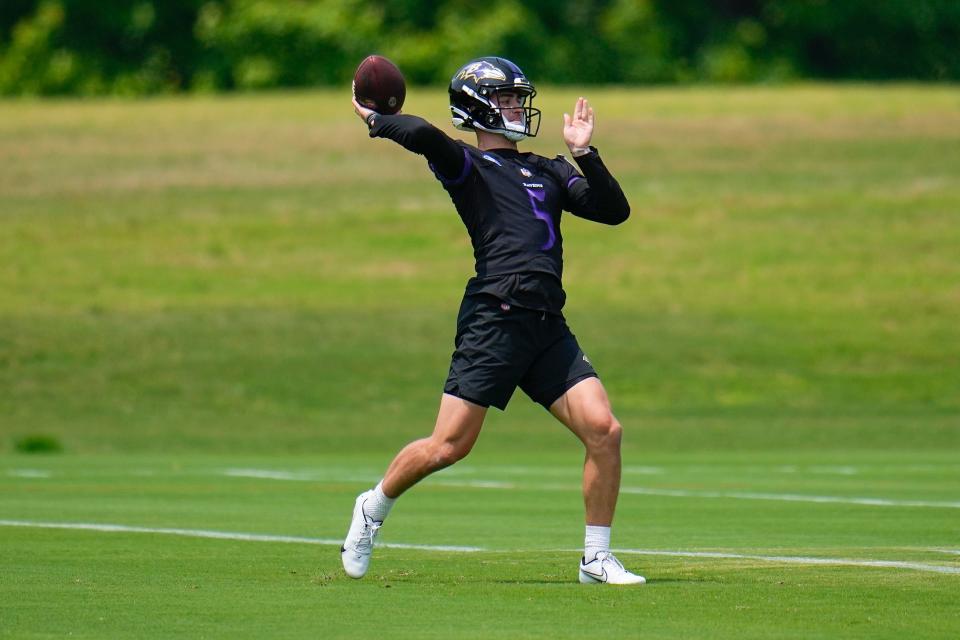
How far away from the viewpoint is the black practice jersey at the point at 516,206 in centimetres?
871

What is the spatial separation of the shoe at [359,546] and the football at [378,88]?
1.92 metres

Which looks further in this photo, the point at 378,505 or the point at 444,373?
the point at 444,373

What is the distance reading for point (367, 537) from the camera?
8.87m

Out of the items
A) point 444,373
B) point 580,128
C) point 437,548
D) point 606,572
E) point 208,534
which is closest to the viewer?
point 606,572

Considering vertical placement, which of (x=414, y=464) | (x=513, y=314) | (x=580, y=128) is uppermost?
(x=580, y=128)

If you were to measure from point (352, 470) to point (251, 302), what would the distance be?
53.1 feet

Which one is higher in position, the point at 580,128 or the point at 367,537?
the point at 580,128

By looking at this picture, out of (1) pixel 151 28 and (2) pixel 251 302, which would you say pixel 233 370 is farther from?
(1) pixel 151 28

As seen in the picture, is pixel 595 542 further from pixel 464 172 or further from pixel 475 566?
pixel 464 172

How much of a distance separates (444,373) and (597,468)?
21.4m

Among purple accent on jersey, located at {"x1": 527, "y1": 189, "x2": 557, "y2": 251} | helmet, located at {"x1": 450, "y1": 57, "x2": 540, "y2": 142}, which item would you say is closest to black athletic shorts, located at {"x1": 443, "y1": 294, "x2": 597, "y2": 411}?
purple accent on jersey, located at {"x1": 527, "y1": 189, "x2": 557, "y2": 251}

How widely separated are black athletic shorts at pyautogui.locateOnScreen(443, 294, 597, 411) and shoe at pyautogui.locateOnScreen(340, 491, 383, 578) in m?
0.75

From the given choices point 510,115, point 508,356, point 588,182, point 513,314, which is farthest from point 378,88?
point 508,356

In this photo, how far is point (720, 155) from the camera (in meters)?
45.7
